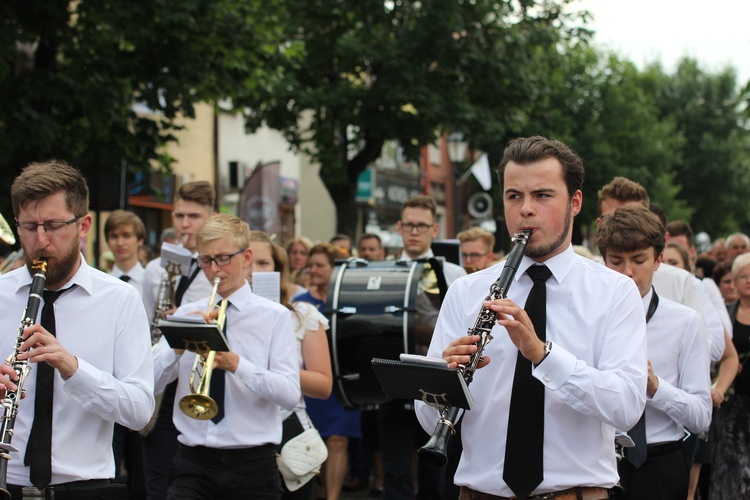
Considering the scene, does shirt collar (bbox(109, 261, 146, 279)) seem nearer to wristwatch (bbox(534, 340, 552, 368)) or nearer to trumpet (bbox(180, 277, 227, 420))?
trumpet (bbox(180, 277, 227, 420))

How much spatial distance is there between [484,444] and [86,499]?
1.49 metres

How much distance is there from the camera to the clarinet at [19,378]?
3578 mm

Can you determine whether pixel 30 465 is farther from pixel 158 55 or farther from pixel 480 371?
pixel 158 55

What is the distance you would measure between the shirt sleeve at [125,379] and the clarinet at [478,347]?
A: 1210 millimetres

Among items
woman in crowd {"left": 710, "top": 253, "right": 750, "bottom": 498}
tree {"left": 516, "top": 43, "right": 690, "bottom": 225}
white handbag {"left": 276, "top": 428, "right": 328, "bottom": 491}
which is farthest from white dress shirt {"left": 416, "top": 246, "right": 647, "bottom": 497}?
tree {"left": 516, "top": 43, "right": 690, "bottom": 225}

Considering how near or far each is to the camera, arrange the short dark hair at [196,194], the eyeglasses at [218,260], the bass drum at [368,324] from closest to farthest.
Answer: the eyeglasses at [218,260]
the short dark hair at [196,194]
the bass drum at [368,324]

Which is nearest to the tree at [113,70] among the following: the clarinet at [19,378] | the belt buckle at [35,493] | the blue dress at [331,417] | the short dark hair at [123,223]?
the short dark hair at [123,223]

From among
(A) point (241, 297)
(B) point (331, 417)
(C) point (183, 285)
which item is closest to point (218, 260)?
(A) point (241, 297)

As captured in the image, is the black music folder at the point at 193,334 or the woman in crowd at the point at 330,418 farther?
the woman in crowd at the point at 330,418

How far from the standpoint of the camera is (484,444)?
12.0ft

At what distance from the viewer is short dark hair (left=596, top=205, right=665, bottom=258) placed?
508 cm

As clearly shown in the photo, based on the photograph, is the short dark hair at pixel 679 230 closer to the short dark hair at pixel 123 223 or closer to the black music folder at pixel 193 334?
the short dark hair at pixel 123 223

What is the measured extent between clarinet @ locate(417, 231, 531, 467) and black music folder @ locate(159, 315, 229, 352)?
172 centimetres

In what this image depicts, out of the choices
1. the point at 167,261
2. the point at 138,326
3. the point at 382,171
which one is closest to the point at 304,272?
the point at 167,261
